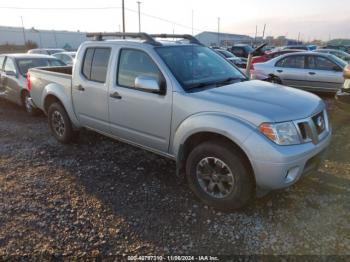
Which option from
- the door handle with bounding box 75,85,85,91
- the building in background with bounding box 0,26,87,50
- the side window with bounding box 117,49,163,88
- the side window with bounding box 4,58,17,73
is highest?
the side window with bounding box 117,49,163,88

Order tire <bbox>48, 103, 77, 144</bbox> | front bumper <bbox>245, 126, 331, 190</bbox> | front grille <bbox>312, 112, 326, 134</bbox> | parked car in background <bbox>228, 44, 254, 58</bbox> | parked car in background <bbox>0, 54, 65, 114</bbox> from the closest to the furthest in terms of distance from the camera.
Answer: front bumper <bbox>245, 126, 331, 190</bbox> < front grille <bbox>312, 112, 326, 134</bbox> < tire <bbox>48, 103, 77, 144</bbox> < parked car in background <bbox>0, 54, 65, 114</bbox> < parked car in background <bbox>228, 44, 254, 58</bbox>

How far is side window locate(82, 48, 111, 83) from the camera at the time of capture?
15.0 ft

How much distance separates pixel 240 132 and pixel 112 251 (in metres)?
1.65

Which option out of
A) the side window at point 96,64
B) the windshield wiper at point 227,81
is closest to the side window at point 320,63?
the windshield wiper at point 227,81

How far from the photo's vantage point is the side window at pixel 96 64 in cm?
458

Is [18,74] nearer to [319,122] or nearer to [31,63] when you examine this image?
[31,63]

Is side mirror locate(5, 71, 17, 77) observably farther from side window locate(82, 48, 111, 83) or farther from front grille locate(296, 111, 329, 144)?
front grille locate(296, 111, 329, 144)

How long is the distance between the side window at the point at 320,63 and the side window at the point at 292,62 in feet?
0.77

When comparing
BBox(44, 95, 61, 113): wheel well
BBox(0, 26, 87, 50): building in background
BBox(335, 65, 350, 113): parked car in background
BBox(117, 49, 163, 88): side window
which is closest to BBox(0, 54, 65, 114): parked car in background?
BBox(44, 95, 61, 113): wheel well

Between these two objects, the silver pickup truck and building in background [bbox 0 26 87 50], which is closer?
the silver pickup truck

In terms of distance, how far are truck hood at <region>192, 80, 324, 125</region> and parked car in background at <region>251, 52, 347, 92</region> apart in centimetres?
648

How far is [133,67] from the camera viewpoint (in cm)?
420

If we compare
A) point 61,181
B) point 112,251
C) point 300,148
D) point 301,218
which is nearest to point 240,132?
point 300,148

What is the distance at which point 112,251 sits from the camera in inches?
116
